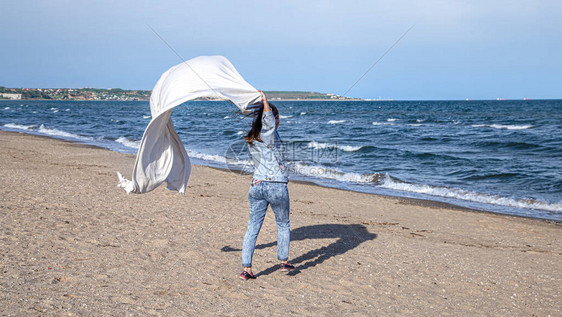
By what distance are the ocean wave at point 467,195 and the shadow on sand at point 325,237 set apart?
589cm

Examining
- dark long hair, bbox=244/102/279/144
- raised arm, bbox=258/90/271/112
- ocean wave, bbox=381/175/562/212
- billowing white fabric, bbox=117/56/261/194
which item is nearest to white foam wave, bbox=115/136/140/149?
ocean wave, bbox=381/175/562/212

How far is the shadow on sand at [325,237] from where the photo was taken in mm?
6066

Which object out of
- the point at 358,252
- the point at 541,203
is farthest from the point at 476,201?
the point at 358,252


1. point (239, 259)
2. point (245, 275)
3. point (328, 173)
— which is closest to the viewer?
point (245, 275)

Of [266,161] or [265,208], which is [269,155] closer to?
[266,161]

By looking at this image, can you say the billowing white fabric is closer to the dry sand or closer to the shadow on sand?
the dry sand

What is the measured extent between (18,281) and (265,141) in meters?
2.89

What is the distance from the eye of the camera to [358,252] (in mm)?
6672

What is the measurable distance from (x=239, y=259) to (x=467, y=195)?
942 cm

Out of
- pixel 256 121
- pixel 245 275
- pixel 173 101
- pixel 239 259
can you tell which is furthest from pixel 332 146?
pixel 173 101

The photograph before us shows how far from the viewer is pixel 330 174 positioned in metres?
16.8

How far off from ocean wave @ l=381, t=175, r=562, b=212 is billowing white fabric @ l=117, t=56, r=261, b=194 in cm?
980

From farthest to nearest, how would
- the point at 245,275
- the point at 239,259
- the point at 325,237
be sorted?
the point at 325,237 < the point at 239,259 < the point at 245,275

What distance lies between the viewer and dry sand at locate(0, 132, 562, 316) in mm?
4480
